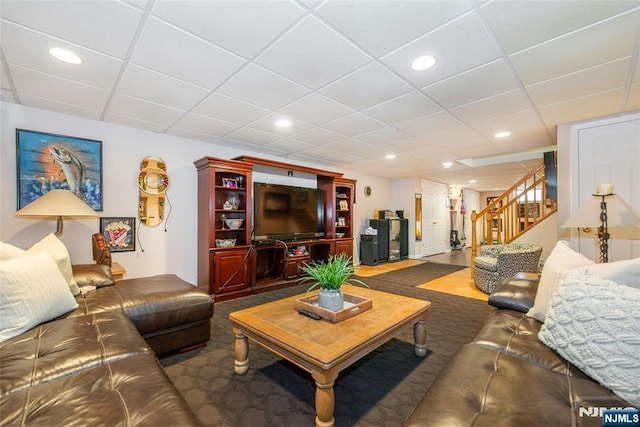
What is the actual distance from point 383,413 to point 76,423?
1.44 meters

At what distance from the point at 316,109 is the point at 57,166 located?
2977mm

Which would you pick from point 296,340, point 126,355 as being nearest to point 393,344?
point 296,340

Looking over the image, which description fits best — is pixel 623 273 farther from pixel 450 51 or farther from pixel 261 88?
pixel 261 88

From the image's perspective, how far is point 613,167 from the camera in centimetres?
313

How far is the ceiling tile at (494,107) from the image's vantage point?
2.63 m

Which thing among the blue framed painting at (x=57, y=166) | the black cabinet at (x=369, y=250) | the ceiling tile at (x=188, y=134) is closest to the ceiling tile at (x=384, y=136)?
the ceiling tile at (x=188, y=134)

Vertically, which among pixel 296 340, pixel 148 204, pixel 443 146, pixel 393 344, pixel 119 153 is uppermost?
pixel 443 146

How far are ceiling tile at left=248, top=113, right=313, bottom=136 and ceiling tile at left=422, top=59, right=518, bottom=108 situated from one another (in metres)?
1.52

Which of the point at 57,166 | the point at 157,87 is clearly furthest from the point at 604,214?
→ the point at 57,166

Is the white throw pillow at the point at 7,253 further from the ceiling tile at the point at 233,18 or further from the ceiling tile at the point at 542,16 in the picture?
the ceiling tile at the point at 542,16

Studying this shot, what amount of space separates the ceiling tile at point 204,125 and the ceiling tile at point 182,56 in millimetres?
899

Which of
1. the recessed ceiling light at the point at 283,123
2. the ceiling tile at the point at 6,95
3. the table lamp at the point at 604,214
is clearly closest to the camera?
the table lamp at the point at 604,214

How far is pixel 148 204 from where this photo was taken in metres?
3.63

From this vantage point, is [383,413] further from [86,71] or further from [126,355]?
[86,71]
